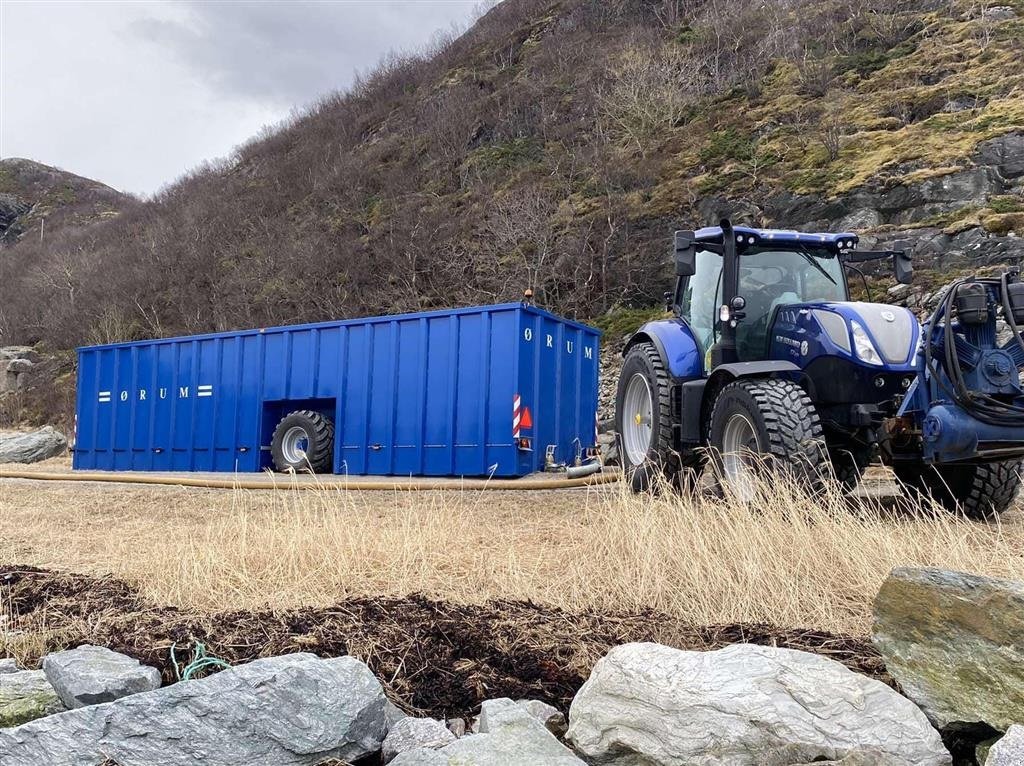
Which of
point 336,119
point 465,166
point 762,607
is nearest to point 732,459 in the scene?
point 762,607

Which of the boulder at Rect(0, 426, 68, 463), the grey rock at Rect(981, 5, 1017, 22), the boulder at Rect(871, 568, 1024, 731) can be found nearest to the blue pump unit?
the boulder at Rect(871, 568, 1024, 731)

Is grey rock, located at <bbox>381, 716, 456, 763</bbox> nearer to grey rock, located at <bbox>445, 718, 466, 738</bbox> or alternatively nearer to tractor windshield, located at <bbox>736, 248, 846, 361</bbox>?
grey rock, located at <bbox>445, 718, 466, 738</bbox>

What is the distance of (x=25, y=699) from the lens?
9.56 feet

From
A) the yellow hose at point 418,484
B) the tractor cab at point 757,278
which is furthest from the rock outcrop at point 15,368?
the tractor cab at point 757,278

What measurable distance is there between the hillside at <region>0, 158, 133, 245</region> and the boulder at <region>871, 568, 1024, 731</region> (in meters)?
55.5

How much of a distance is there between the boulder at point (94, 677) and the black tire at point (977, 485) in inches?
206

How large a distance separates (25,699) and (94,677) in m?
0.27

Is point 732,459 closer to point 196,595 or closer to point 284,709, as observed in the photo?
point 196,595

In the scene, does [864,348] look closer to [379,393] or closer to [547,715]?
[547,715]

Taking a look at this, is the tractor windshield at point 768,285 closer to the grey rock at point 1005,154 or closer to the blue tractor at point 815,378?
the blue tractor at point 815,378

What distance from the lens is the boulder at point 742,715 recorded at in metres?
2.30

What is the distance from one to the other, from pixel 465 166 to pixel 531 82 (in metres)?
5.42

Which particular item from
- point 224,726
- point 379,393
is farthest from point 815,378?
point 379,393

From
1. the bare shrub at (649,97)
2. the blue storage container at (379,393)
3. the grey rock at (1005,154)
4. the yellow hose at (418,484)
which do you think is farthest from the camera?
the bare shrub at (649,97)
